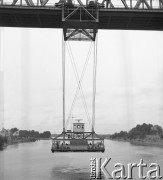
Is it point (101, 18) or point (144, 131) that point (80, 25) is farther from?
point (144, 131)

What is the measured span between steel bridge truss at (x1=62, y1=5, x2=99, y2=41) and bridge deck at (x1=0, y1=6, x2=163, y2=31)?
2.29 ft

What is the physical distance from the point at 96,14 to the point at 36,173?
22276mm

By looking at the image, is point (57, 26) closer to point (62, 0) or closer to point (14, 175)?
point (62, 0)

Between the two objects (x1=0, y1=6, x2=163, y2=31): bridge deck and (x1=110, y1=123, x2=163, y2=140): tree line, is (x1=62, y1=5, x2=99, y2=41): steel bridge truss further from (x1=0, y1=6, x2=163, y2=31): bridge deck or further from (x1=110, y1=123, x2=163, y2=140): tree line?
(x1=110, y1=123, x2=163, y2=140): tree line

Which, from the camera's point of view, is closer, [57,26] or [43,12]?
[43,12]

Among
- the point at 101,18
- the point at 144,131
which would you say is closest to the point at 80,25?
the point at 101,18

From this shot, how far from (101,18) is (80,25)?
2390 mm

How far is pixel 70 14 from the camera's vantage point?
52.8 ft

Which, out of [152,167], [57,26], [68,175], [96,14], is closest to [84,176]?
[68,175]

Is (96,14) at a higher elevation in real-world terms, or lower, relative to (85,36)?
higher

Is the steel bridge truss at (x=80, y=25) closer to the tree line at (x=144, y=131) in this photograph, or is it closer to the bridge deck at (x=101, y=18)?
the bridge deck at (x=101, y=18)

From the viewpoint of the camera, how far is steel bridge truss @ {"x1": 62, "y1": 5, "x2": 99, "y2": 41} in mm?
15828

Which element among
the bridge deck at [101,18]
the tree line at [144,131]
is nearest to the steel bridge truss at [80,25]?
the bridge deck at [101,18]

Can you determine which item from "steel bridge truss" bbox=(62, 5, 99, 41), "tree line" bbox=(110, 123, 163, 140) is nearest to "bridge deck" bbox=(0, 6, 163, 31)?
"steel bridge truss" bbox=(62, 5, 99, 41)
